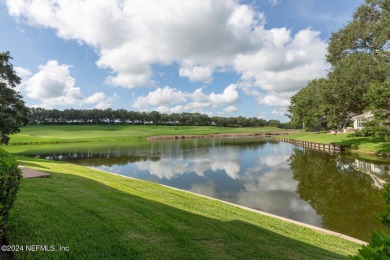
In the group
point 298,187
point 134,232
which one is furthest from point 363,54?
point 134,232

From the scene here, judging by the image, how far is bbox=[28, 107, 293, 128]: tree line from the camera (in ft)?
417

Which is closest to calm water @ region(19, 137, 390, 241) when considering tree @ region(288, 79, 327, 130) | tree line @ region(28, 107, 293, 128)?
tree @ region(288, 79, 327, 130)

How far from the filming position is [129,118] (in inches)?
5423

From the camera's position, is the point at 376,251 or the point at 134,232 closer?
the point at 376,251

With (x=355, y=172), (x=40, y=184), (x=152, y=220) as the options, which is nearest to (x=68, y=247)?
(x=152, y=220)

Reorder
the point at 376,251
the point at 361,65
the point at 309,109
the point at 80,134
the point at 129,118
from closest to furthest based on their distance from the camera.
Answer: the point at 376,251 < the point at 361,65 < the point at 309,109 < the point at 80,134 < the point at 129,118

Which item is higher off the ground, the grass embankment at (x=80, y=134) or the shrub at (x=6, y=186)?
the shrub at (x=6, y=186)

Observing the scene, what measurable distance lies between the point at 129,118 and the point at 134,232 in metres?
138

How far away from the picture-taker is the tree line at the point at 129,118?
12701 centimetres

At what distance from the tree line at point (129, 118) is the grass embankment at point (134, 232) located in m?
132

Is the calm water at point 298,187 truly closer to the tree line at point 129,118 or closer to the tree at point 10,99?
the tree at point 10,99

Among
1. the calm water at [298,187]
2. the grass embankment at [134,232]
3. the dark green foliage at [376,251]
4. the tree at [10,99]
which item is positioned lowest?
the calm water at [298,187]

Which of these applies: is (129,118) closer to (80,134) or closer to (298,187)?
(80,134)

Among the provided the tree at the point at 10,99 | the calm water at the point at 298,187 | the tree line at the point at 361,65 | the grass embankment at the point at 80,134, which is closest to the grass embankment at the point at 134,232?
the calm water at the point at 298,187
